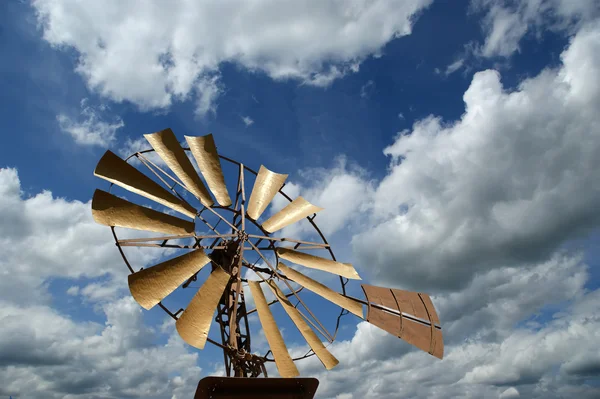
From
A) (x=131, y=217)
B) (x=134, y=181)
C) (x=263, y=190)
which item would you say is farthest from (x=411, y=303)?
(x=134, y=181)

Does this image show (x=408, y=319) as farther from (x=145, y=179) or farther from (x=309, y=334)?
(x=145, y=179)

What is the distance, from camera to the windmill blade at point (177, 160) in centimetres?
1037

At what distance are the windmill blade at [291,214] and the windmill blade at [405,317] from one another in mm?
2398

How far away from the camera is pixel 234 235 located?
1039 cm

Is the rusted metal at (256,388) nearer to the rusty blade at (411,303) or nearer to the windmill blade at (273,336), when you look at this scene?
the windmill blade at (273,336)

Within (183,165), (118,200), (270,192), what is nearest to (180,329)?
(118,200)

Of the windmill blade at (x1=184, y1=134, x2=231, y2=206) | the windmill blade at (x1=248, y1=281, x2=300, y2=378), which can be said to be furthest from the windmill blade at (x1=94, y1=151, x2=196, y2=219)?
the windmill blade at (x1=248, y1=281, x2=300, y2=378)

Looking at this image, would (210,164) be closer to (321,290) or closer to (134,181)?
(134,181)

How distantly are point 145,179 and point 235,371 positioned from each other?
13.4ft

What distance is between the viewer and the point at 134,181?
942cm

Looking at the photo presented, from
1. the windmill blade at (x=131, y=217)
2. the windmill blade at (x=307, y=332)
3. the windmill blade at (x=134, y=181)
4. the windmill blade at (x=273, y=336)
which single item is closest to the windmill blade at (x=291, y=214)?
the windmill blade at (x=307, y=332)

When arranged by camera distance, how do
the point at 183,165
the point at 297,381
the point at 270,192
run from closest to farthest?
the point at 297,381, the point at 183,165, the point at 270,192

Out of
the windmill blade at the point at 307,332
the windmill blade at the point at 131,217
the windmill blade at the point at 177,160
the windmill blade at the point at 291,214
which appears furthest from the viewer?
the windmill blade at the point at 291,214

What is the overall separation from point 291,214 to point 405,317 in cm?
365
